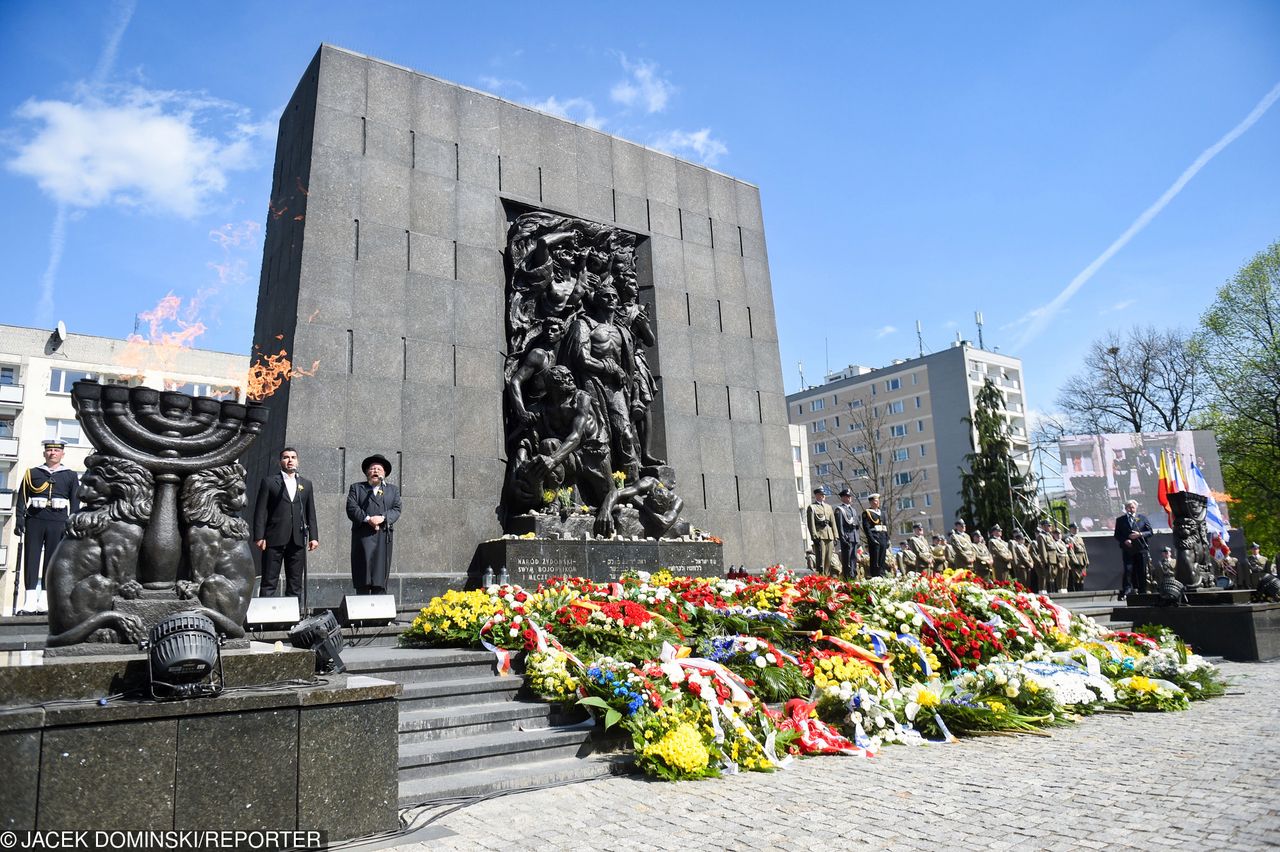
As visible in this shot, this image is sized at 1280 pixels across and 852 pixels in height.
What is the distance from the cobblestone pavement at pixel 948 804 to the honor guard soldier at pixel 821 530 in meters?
8.57

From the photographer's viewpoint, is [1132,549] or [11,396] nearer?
[1132,549]

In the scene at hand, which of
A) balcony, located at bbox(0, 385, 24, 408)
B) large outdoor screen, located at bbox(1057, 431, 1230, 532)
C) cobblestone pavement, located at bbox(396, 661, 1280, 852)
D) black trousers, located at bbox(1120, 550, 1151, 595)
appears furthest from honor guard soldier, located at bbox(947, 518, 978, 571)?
balcony, located at bbox(0, 385, 24, 408)

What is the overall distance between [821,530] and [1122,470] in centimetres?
2200

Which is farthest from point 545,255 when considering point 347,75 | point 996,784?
point 996,784

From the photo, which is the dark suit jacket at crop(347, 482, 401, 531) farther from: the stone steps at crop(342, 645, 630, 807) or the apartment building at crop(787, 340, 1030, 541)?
the apartment building at crop(787, 340, 1030, 541)

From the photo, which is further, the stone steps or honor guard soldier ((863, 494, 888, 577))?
honor guard soldier ((863, 494, 888, 577))

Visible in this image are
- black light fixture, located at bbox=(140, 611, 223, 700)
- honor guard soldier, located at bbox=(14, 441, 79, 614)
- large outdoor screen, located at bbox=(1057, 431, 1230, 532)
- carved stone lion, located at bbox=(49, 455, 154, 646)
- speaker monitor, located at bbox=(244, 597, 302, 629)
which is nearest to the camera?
black light fixture, located at bbox=(140, 611, 223, 700)

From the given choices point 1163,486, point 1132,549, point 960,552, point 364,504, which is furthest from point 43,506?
point 1163,486

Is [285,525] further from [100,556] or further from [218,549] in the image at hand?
[100,556]

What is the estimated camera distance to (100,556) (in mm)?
4965

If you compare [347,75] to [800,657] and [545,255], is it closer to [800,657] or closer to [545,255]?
[545,255]

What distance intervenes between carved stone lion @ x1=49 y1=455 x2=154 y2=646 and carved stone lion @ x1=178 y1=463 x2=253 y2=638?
0.27 meters

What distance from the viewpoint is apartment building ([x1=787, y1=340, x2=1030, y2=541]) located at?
2589 inches

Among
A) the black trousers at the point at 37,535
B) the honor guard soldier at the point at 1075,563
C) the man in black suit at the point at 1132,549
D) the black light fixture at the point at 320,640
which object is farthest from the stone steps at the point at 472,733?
the honor guard soldier at the point at 1075,563
